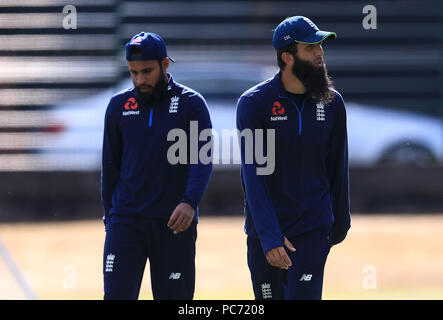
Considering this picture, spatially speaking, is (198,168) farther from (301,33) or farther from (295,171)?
(301,33)

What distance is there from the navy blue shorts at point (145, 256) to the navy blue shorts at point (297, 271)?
0.38m

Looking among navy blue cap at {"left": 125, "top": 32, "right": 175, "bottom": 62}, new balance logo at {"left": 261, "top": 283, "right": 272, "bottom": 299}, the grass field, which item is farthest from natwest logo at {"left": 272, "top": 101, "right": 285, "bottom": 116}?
the grass field

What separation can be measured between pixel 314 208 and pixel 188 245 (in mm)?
723

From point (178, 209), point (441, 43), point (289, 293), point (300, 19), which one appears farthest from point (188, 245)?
point (441, 43)

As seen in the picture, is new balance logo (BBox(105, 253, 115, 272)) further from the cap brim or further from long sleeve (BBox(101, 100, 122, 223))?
the cap brim

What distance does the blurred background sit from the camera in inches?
480

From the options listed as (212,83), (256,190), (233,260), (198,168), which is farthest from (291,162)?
(212,83)

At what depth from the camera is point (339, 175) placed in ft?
15.0

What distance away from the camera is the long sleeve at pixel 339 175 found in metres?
4.57

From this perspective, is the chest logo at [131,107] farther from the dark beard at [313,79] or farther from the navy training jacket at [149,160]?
the dark beard at [313,79]

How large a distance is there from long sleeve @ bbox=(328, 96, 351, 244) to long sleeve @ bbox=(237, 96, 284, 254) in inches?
14.9

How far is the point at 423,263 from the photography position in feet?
28.4

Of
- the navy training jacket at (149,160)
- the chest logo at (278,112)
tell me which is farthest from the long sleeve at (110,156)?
the chest logo at (278,112)

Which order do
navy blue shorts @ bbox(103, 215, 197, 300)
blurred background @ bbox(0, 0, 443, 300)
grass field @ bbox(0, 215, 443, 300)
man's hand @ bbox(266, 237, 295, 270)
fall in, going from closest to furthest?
1. man's hand @ bbox(266, 237, 295, 270)
2. navy blue shorts @ bbox(103, 215, 197, 300)
3. grass field @ bbox(0, 215, 443, 300)
4. blurred background @ bbox(0, 0, 443, 300)
